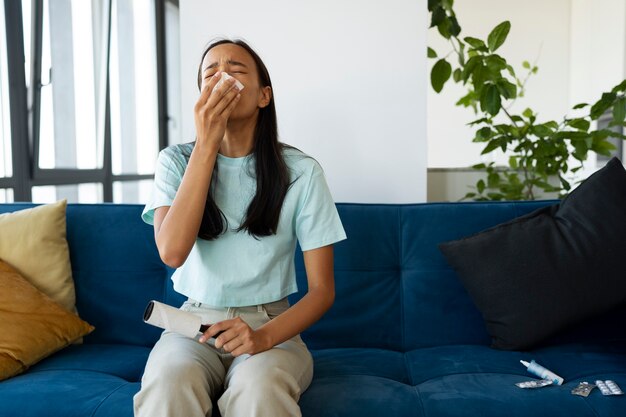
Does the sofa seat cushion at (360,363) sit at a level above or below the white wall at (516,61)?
below

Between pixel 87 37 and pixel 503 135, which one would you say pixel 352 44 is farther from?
pixel 87 37

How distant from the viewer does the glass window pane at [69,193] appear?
10.8ft

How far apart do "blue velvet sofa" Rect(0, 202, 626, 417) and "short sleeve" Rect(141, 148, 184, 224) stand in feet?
1.32

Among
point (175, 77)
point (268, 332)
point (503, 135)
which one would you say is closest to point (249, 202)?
point (268, 332)

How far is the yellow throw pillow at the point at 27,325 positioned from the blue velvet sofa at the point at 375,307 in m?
0.04

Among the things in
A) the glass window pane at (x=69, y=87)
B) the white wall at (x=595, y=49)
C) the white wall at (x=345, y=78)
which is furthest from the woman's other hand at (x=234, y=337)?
the white wall at (x=595, y=49)

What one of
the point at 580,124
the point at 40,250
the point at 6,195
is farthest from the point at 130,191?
the point at 580,124

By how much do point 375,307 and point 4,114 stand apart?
2.01 meters

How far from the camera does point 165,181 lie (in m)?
1.58

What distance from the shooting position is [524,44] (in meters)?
7.01

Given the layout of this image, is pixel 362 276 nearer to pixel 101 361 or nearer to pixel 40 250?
pixel 101 361

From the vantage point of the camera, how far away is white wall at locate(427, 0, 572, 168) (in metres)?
6.95

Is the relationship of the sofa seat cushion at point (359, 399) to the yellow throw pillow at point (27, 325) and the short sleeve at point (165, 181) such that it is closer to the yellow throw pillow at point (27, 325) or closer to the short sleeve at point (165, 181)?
the short sleeve at point (165, 181)

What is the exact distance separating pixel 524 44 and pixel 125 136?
4.69 meters
